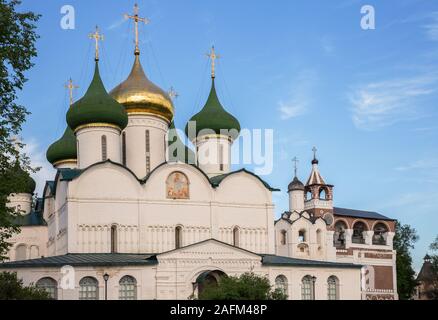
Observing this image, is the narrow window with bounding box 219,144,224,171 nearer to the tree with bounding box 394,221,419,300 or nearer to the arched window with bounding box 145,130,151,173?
the arched window with bounding box 145,130,151,173

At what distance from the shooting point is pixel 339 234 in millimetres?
47188

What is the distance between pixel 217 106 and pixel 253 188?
4.63 m

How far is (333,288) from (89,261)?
10587 millimetres

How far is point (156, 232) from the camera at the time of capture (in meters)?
30.1

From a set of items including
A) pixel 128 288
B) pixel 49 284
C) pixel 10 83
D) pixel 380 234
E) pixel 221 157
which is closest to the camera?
pixel 10 83

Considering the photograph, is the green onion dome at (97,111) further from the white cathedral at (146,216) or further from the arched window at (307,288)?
the arched window at (307,288)

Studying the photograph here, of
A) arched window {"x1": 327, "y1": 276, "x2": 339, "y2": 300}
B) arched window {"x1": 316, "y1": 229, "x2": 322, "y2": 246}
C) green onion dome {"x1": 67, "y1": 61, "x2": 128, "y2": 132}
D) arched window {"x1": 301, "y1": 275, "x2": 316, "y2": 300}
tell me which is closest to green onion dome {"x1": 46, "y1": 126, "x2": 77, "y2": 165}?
green onion dome {"x1": 67, "y1": 61, "x2": 128, "y2": 132}

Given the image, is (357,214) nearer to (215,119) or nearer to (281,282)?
(215,119)

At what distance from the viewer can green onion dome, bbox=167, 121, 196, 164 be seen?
37.0m

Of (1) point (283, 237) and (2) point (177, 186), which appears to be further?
(1) point (283, 237)

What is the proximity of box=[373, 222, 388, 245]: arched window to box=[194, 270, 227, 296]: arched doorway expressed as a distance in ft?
75.4

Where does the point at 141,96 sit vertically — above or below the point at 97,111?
above

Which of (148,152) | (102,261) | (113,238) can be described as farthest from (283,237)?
(102,261)
